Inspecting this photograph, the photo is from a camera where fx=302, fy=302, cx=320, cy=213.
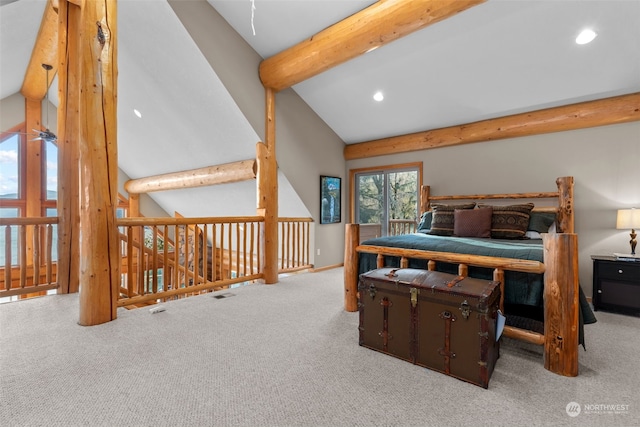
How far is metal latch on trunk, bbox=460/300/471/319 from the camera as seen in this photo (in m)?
1.72

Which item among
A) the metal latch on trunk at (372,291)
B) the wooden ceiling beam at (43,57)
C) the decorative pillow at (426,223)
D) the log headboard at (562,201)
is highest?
the wooden ceiling beam at (43,57)

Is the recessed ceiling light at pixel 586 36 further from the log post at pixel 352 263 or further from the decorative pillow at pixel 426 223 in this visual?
the log post at pixel 352 263

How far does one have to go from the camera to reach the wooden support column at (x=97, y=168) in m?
2.54

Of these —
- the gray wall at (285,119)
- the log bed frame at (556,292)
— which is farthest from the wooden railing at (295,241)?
the log bed frame at (556,292)

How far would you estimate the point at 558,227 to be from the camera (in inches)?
139

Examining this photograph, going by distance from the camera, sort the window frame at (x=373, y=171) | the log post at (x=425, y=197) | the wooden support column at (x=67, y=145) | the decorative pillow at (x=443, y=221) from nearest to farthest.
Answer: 1. the wooden support column at (x=67, y=145)
2. the decorative pillow at (x=443, y=221)
3. the log post at (x=425, y=197)
4. the window frame at (x=373, y=171)

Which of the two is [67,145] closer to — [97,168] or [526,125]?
[97,168]

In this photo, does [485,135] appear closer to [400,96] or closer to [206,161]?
[400,96]

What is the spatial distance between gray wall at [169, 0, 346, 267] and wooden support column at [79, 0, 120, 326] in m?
1.05

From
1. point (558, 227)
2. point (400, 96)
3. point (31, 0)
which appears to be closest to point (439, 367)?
point (558, 227)

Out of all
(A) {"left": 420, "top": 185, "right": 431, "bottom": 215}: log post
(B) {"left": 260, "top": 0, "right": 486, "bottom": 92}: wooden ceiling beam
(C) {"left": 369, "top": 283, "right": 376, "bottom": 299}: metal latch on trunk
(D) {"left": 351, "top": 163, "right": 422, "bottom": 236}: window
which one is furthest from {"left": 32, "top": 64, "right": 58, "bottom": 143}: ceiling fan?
(A) {"left": 420, "top": 185, "right": 431, "bottom": 215}: log post

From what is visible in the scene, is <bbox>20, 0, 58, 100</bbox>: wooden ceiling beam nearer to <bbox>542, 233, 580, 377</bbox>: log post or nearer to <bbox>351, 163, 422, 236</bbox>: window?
<bbox>351, 163, 422, 236</bbox>: window

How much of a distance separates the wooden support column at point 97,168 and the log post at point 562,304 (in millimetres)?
3319

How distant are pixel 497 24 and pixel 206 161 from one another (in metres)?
4.64
